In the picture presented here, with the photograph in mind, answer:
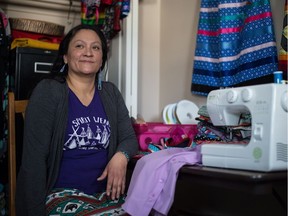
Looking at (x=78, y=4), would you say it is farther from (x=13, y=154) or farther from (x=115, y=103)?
(x=13, y=154)

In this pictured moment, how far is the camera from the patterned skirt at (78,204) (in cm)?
135

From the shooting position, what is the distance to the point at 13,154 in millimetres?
1644

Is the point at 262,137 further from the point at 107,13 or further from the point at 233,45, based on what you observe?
the point at 107,13

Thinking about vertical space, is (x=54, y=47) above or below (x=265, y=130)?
above

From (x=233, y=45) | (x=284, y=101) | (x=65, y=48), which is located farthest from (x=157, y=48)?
(x=284, y=101)

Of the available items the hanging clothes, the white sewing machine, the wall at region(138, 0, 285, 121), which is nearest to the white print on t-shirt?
the white sewing machine

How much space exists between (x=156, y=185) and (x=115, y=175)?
32 centimetres

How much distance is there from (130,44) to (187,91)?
48 cm

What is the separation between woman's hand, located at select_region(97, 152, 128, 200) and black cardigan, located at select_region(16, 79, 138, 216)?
0.27 ft

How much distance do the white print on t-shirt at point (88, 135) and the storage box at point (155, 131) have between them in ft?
0.66

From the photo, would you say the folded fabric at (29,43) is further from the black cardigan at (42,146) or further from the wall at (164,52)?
the black cardigan at (42,146)

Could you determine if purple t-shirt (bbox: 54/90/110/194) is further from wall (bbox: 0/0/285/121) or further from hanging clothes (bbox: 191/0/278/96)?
wall (bbox: 0/0/285/121)

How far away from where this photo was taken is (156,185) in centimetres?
120

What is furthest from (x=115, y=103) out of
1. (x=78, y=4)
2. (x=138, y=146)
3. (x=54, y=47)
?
(x=78, y=4)
